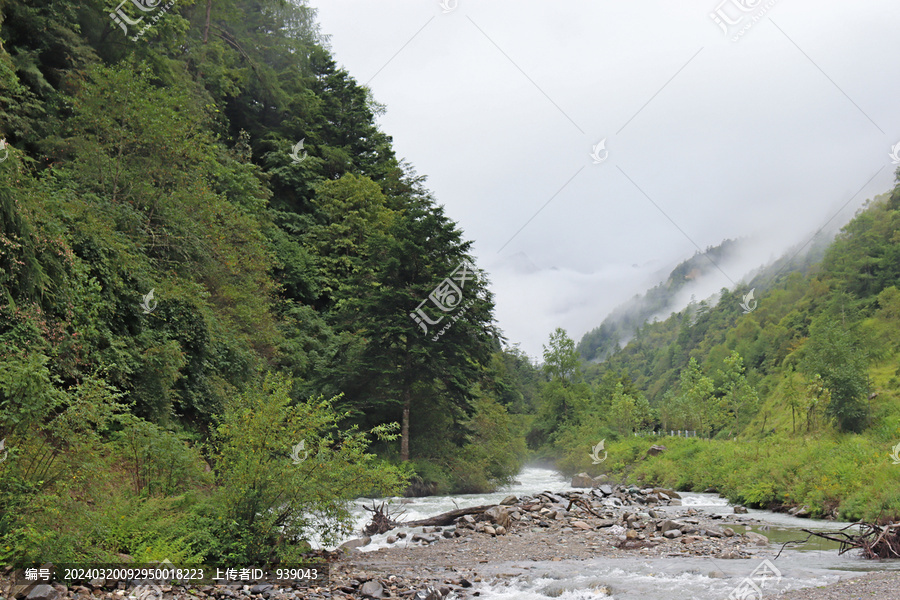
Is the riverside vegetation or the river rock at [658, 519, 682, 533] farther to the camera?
the river rock at [658, 519, 682, 533]

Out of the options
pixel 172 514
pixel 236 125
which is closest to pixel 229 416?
pixel 172 514

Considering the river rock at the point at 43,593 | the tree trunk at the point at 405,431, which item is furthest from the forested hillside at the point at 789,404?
the river rock at the point at 43,593

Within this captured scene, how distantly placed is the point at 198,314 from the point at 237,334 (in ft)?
13.6

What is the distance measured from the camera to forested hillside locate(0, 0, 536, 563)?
27.8ft

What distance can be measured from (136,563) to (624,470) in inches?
1621

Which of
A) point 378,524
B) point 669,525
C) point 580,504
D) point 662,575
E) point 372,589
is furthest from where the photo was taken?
point 580,504

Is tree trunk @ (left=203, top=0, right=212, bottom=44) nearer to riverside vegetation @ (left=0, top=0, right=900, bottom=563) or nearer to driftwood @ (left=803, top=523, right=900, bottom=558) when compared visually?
riverside vegetation @ (left=0, top=0, right=900, bottom=563)

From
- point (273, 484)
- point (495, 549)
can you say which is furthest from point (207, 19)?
point (495, 549)

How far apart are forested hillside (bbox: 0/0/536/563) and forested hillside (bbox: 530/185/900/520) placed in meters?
13.3

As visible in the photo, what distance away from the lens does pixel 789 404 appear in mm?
45781

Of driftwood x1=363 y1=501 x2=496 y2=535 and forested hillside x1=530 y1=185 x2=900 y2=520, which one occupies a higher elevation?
forested hillside x1=530 y1=185 x2=900 y2=520

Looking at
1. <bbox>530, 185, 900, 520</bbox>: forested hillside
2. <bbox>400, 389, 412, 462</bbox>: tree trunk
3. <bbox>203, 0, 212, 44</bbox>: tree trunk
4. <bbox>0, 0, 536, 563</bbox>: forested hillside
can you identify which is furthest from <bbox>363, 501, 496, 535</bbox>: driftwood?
<bbox>203, 0, 212, 44</bbox>: tree trunk

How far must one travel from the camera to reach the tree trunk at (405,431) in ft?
86.3

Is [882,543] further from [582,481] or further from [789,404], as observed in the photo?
[789,404]
